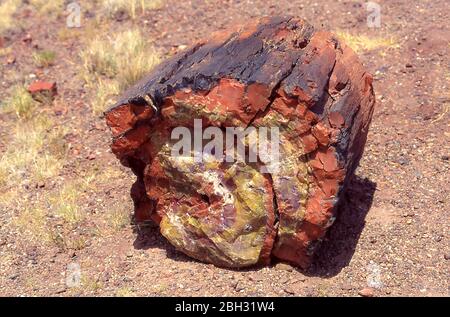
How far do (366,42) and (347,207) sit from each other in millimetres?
2766

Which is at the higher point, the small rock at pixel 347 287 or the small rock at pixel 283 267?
the small rock at pixel 347 287

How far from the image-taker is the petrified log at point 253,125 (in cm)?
340

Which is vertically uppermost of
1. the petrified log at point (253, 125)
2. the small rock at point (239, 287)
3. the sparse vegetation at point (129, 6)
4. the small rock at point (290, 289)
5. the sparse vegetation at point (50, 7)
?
the petrified log at point (253, 125)

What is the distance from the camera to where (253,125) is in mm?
3482

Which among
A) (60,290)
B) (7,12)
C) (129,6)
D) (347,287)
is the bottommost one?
(7,12)

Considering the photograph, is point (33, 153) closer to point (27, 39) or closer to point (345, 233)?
point (27, 39)

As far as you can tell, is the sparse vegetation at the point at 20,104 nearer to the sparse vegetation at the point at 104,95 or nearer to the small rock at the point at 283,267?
the sparse vegetation at the point at 104,95

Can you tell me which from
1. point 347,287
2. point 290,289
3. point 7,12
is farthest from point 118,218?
point 7,12

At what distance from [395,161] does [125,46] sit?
3569 millimetres

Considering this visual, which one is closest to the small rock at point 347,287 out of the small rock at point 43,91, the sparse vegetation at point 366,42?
the sparse vegetation at point 366,42

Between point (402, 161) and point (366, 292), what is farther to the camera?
point (402, 161)

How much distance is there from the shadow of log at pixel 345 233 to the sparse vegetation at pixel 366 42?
224 centimetres

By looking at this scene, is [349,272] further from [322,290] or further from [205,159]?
[205,159]

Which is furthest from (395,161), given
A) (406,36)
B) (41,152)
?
(41,152)
